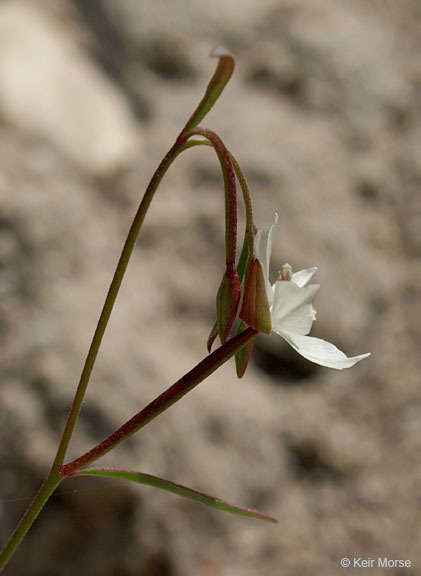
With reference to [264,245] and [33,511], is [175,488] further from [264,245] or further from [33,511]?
[264,245]

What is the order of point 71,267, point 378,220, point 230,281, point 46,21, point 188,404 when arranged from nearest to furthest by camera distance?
Result: point 230,281 → point 188,404 → point 71,267 → point 378,220 → point 46,21

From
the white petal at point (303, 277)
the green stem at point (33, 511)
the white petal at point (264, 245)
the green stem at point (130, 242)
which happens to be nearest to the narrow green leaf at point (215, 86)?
the green stem at point (130, 242)

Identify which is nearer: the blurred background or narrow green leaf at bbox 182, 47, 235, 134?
narrow green leaf at bbox 182, 47, 235, 134

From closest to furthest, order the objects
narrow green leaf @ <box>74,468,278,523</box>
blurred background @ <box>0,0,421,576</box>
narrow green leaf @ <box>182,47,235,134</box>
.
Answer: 1. narrow green leaf @ <box>182,47,235,134</box>
2. narrow green leaf @ <box>74,468,278,523</box>
3. blurred background @ <box>0,0,421,576</box>

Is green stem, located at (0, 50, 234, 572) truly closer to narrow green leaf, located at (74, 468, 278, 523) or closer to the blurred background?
narrow green leaf, located at (74, 468, 278, 523)

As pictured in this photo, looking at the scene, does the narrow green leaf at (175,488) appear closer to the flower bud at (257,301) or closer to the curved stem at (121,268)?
the curved stem at (121,268)

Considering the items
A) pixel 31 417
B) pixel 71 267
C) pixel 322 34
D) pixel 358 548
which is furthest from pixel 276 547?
pixel 322 34

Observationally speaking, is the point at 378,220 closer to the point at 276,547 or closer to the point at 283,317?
the point at 276,547

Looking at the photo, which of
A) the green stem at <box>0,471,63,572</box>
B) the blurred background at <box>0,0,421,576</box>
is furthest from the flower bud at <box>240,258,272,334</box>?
the blurred background at <box>0,0,421,576</box>
